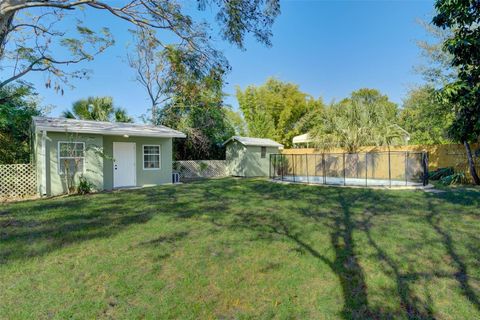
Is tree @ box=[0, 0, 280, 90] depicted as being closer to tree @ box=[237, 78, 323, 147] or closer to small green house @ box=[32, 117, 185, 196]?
small green house @ box=[32, 117, 185, 196]

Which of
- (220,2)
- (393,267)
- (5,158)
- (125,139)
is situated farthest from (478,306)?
(5,158)

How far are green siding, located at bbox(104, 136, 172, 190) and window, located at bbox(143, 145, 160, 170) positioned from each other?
0.14m

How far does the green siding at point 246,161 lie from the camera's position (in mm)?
17516

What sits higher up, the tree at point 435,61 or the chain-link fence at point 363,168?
the tree at point 435,61

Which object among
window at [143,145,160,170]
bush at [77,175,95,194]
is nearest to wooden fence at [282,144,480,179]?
window at [143,145,160,170]

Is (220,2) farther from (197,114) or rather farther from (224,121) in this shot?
(224,121)

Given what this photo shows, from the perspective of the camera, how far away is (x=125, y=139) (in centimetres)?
1179

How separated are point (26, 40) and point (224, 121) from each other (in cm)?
1125

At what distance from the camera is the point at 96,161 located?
10500 mm

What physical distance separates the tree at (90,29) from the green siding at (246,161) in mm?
9111

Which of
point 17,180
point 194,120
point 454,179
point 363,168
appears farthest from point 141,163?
point 454,179

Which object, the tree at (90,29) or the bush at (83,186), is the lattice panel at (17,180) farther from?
the tree at (90,29)

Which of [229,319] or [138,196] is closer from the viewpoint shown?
[229,319]

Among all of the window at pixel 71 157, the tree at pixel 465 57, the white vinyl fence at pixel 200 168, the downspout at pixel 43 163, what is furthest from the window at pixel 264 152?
the tree at pixel 465 57
